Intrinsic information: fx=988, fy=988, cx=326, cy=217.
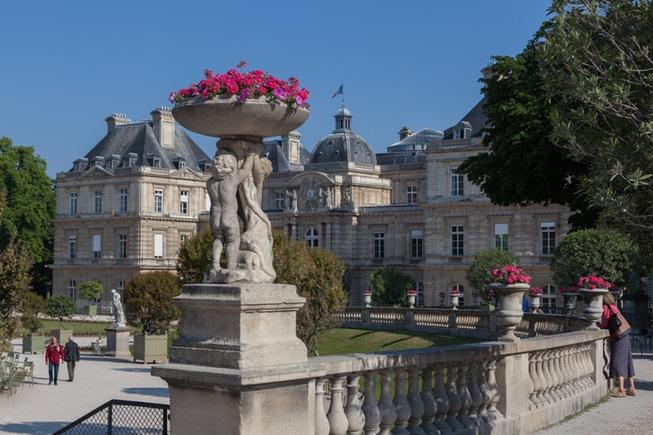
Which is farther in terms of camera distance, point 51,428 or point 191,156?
point 191,156

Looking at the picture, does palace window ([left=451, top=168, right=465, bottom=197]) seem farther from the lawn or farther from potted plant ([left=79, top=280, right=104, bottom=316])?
potted plant ([left=79, top=280, right=104, bottom=316])

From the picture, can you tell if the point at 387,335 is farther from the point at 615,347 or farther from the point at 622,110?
the point at 622,110

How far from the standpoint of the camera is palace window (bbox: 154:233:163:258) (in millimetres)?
69812

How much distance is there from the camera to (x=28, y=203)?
69.3 meters

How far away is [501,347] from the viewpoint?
31.4 ft

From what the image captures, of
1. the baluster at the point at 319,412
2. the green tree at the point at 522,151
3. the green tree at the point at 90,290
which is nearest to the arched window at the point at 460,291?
the green tree at the point at 522,151

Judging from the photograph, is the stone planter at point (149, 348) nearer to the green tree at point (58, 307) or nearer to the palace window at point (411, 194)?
the green tree at point (58, 307)

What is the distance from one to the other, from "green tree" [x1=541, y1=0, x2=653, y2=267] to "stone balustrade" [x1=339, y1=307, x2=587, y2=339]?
60.9ft

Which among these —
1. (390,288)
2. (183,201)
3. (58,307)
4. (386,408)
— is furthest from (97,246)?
(386,408)

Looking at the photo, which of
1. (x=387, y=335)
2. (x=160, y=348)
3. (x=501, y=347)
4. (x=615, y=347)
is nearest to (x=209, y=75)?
(x=501, y=347)

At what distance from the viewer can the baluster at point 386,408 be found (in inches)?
304

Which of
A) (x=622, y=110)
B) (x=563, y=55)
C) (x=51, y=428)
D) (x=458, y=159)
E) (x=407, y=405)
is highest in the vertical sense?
(x=458, y=159)

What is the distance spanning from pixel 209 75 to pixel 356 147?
61.0 m

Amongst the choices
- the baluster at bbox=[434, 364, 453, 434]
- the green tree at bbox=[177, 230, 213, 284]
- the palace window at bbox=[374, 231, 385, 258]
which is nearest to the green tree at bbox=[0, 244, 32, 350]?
the green tree at bbox=[177, 230, 213, 284]
